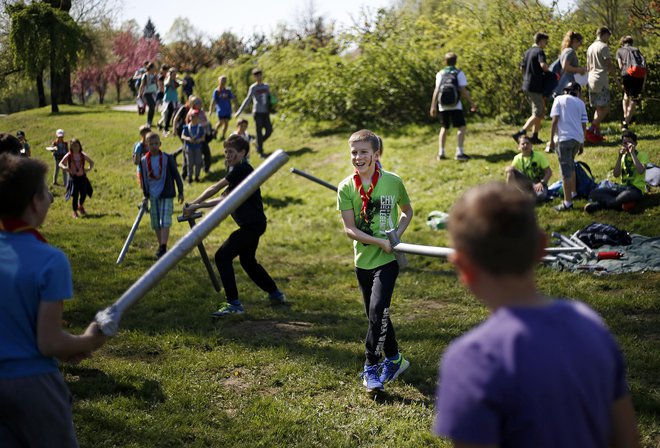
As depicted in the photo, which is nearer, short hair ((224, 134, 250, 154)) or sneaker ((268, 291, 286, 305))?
short hair ((224, 134, 250, 154))

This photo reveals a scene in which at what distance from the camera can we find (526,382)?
6.08ft

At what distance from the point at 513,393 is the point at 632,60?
14.3m

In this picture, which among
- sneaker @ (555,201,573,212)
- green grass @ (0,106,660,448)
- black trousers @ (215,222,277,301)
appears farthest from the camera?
sneaker @ (555,201,573,212)

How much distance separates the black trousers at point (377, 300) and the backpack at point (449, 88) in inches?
402

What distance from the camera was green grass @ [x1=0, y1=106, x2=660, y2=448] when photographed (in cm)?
529

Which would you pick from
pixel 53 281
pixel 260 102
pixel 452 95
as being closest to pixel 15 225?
pixel 53 281

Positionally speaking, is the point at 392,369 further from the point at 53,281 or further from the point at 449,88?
the point at 449,88

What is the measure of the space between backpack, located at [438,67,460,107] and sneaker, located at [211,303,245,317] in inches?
337

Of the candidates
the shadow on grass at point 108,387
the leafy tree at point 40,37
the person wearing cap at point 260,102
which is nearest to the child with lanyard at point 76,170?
the person wearing cap at point 260,102

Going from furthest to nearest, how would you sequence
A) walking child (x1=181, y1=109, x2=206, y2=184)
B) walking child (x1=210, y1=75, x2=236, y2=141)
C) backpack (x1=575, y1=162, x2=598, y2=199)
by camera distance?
walking child (x1=210, y1=75, x2=236, y2=141)
walking child (x1=181, y1=109, x2=206, y2=184)
backpack (x1=575, y1=162, x2=598, y2=199)

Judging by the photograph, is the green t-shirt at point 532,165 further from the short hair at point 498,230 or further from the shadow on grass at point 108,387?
the short hair at point 498,230

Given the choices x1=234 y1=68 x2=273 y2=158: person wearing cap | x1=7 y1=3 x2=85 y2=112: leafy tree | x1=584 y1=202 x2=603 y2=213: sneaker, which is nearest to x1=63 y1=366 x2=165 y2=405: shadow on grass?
x1=584 y1=202 x2=603 y2=213: sneaker

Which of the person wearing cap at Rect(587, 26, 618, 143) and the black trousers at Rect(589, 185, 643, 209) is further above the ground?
the person wearing cap at Rect(587, 26, 618, 143)

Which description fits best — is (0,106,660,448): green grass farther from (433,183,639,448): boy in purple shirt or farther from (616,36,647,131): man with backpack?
(433,183,639,448): boy in purple shirt
